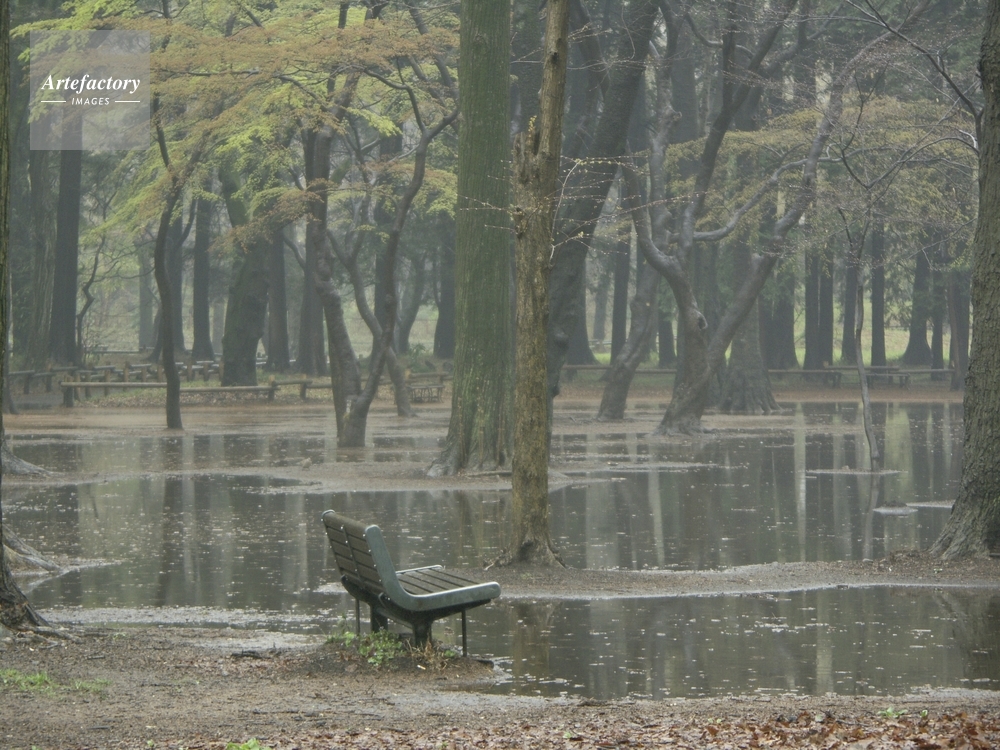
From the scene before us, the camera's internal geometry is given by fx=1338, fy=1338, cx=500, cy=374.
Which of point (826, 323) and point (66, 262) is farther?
point (826, 323)

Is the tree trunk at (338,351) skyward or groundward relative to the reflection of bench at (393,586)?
skyward

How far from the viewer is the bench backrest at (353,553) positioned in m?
7.92

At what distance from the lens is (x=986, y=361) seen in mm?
11594

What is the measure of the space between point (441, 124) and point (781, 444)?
924 centimetres

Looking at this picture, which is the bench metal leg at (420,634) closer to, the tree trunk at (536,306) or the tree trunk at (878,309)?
the tree trunk at (536,306)

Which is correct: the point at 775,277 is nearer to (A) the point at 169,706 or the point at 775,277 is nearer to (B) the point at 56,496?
(B) the point at 56,496

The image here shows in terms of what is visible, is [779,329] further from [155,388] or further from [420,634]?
[420,634]

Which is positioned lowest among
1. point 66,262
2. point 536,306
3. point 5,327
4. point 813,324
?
point 5,327

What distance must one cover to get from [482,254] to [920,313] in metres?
34.4

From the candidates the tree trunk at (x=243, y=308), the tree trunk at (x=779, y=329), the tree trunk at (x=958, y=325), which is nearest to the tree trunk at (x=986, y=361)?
the tree trunk at (x=243, y=308)

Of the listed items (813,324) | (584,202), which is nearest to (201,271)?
(813,324)

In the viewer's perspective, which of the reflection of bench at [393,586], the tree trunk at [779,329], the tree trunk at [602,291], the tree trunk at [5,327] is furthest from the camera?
the tree trunk at [602,291]

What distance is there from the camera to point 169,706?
6.70m

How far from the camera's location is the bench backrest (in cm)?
792
